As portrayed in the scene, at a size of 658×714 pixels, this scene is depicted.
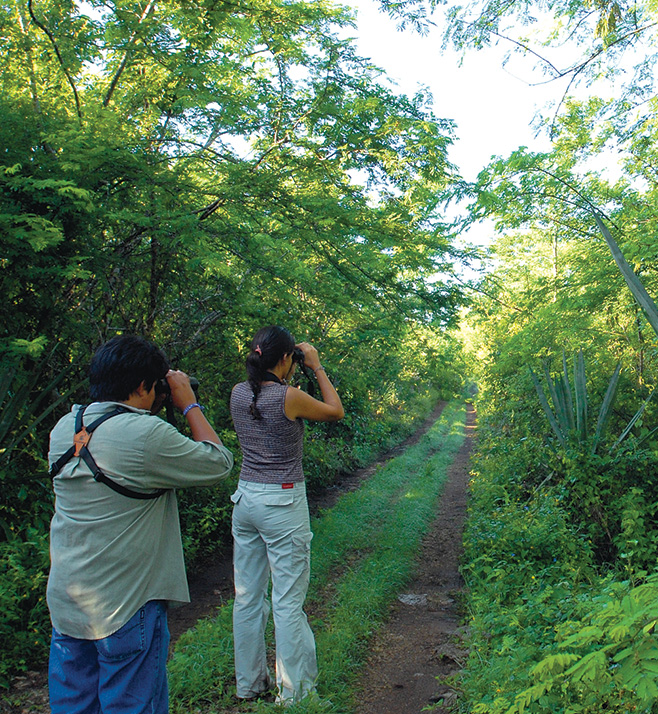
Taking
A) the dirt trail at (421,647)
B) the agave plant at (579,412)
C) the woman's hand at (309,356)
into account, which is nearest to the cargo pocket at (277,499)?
the woman's hand at (309,356)

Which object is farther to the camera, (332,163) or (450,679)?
(332,163)

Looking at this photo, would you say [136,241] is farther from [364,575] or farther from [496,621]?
[496,621]

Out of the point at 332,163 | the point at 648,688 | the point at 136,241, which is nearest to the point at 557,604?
the point at 648,688

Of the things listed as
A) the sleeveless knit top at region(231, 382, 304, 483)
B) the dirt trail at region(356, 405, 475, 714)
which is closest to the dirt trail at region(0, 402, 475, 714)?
the dirt trail at region(356, 405, 475, 714)

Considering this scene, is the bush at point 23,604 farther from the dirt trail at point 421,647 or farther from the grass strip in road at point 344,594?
the dirt trail at point 421,647

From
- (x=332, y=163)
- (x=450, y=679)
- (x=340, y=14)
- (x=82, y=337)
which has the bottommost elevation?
(x=450, y=679)

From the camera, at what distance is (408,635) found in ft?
14.5

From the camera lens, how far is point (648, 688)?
1.76m

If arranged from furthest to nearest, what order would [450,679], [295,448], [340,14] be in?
[340,14] → [450,679] → [295,448]

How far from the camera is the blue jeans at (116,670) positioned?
6.13 ft

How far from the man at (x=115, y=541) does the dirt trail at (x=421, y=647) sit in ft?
6.38

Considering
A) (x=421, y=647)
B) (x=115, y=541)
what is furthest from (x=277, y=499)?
(x=421, y=647)

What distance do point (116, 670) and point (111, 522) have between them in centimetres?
48

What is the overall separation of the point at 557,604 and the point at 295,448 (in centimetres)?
201
